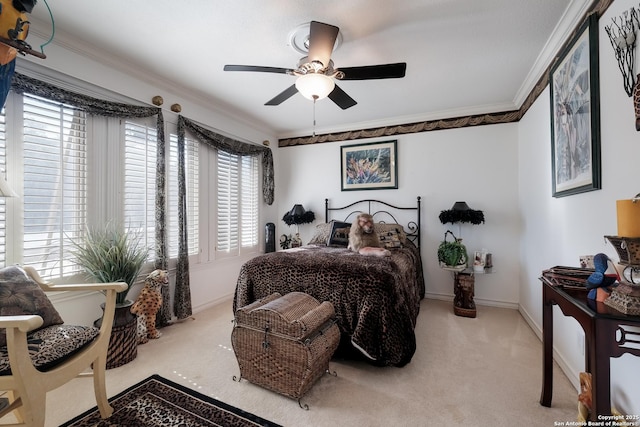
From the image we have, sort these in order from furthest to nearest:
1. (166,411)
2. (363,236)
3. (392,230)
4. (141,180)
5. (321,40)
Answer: (392,230)
(363,236)
(141,180)
(321,40)
(166,411)

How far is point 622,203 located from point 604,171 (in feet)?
2.52

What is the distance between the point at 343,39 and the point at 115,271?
2.73 metres

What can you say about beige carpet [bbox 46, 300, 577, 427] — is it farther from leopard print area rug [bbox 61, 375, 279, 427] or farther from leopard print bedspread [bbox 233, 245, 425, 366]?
leopard print bedspread [bbox 233, 245, 425, 366]

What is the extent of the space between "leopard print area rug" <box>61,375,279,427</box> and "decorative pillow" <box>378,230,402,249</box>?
7.51ft

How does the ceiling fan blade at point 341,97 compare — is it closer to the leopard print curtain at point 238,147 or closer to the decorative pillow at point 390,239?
the decorative pillow at point 390,239


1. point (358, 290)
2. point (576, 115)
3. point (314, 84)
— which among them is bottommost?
point (358, 290)

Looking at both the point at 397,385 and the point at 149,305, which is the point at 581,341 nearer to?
the point at 397,385

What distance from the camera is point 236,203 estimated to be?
13.8 ft

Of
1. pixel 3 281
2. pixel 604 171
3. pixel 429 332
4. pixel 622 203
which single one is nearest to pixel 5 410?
pixel 3 281

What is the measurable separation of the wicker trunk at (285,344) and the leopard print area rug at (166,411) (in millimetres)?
243

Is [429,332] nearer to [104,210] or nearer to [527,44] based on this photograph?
[527,44]

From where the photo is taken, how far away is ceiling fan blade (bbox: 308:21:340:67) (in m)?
1.81

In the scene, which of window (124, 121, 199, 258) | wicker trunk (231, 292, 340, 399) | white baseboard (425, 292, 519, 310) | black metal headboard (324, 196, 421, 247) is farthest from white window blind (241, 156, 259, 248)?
white baseboard (425, 292, 519, 310)

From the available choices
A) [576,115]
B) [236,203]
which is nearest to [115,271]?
[236,203]
